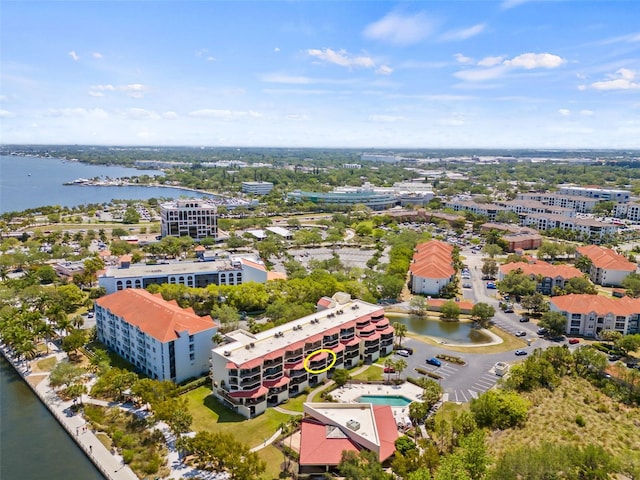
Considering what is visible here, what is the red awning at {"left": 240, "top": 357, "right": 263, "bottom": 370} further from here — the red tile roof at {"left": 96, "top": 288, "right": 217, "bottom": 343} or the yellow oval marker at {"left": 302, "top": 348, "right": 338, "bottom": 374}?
the red tile roof at {"left": 96, "top": 288, "right": 217, "bottom": 343}

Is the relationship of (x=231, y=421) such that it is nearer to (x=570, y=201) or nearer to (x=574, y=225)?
(x=574, y=225)

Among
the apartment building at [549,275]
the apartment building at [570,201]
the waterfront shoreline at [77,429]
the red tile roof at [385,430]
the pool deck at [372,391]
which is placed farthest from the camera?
the apartment building at [570,201]

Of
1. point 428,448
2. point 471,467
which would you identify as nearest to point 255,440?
point 428,448

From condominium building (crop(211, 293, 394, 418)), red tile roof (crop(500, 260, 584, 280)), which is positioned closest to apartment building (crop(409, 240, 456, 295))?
red tile roof (crop(500, 260, 584, 280))

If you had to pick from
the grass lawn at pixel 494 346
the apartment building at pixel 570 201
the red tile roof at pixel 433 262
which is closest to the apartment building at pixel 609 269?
the red tile roof at pixel 433 262

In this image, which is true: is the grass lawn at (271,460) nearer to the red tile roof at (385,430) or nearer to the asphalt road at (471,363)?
the red tile roof at (385,430)

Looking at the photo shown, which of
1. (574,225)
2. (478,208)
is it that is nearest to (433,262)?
(574,225)
